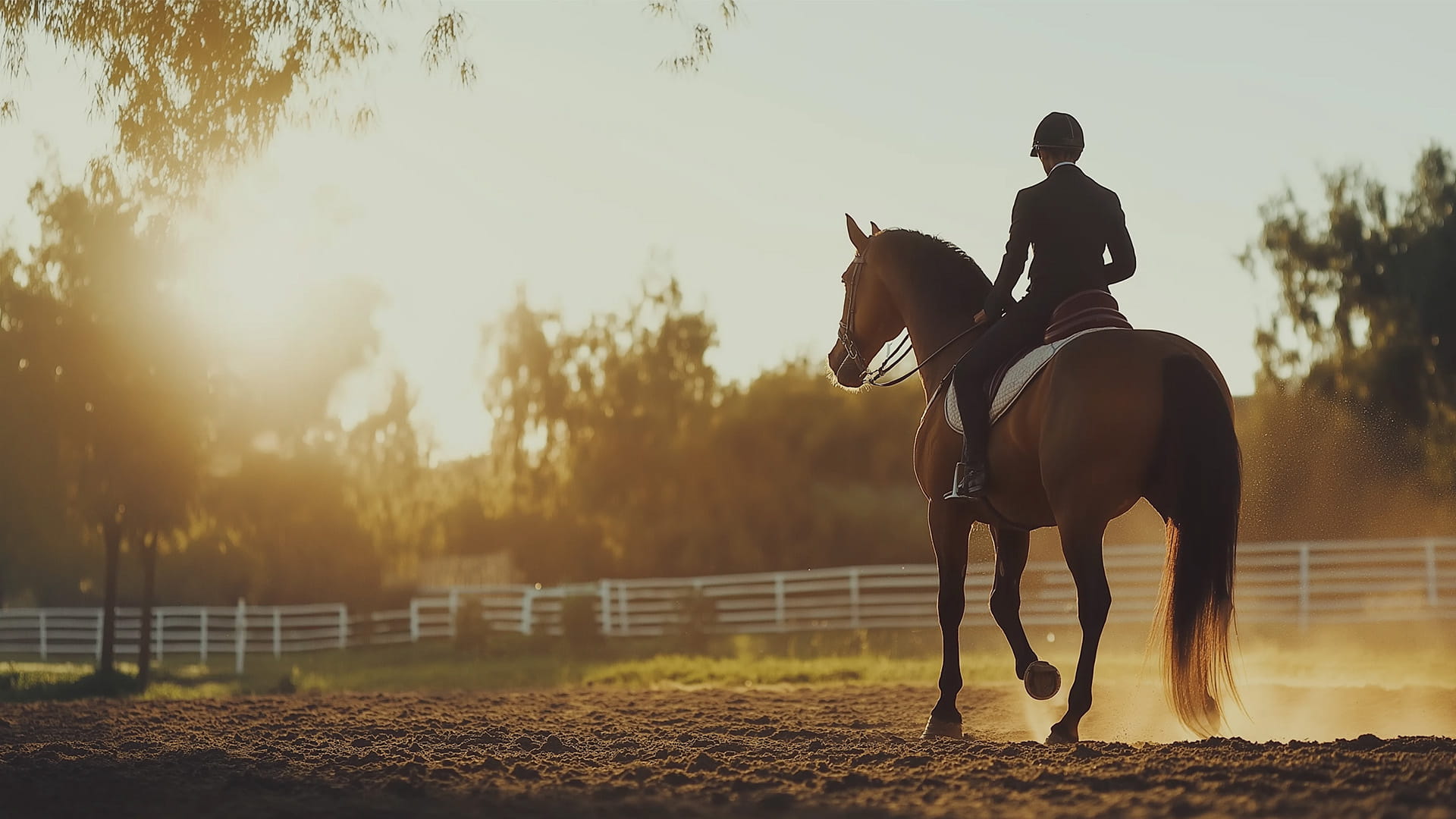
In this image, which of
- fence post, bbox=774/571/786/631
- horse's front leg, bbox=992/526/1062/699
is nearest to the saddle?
horse's front leg, bbox=992/526/1062/699

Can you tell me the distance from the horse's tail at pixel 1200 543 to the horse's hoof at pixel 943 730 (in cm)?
156

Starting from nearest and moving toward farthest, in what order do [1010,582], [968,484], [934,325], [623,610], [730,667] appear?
[968,484] < [1010,582] < [934,325] < [730,667] < [623,610]

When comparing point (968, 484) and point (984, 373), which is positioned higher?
point (984, 373)

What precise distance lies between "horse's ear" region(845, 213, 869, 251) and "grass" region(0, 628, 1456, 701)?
4.51 meters

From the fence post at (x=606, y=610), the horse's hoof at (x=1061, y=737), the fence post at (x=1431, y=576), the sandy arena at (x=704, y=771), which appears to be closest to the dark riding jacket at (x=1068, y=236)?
the horse's hoof at (x=1061, y=737)

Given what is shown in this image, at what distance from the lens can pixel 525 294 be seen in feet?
153

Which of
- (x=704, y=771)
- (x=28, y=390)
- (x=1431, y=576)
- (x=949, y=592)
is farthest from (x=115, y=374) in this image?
(x=1431, y=576)

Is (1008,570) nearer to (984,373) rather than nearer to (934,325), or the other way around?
(984,373)

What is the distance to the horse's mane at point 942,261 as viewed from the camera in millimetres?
7766

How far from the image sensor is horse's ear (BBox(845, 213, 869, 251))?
28.2 ft

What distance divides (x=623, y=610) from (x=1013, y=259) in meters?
21.4

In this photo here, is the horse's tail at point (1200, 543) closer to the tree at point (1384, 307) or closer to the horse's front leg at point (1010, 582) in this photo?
the horse's front leg at point (1010, 582)

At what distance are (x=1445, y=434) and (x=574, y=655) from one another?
19.2 meters

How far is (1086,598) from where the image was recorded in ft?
20.5
